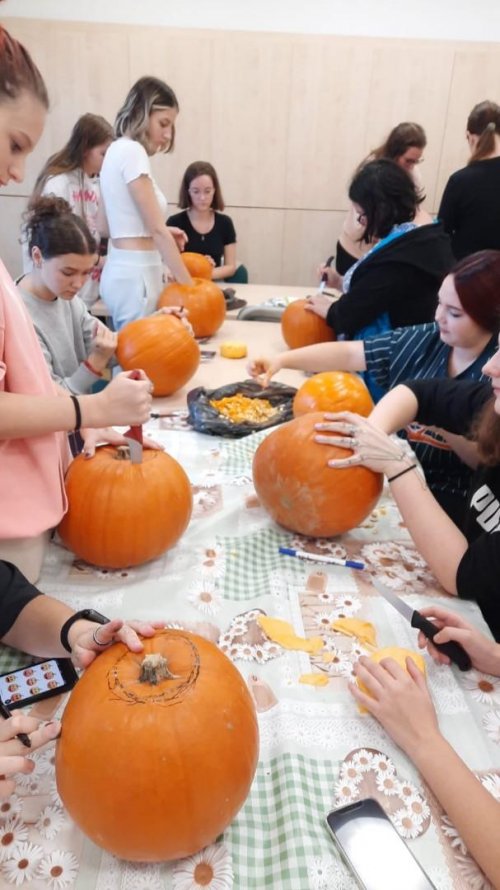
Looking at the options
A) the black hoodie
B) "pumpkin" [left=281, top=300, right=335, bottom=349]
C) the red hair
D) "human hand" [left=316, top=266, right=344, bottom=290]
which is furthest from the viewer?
"human hand" [left=316, top=266, right=344, bottom=290]

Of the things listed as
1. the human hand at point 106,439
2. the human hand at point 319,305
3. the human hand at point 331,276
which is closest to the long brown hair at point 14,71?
the human hand at point 106,439

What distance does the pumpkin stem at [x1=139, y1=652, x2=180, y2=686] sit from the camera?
2.10 feet

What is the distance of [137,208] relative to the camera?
2.35 meters

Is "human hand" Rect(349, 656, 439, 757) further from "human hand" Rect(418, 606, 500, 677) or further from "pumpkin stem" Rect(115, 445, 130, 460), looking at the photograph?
"pumpkin stem" Rect(115, 445, 130, 460)

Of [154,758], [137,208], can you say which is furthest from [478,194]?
[154,758]

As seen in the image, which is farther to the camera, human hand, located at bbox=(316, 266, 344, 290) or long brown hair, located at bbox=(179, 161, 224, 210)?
long brown hair, located at bbox=(179, 161, 224, 210)

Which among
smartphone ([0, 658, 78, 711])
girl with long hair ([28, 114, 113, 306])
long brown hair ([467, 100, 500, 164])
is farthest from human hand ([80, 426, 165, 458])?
long brown hair ([467, 100, 500, 164])

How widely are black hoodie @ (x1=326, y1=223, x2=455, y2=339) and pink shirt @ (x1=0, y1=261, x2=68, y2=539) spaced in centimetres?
130

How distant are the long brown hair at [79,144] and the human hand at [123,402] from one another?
2162mm

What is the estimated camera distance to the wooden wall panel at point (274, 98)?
13.7 feet

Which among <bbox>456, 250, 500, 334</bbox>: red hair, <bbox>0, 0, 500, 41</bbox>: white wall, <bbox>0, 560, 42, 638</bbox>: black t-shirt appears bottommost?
<bbox>0, 560, 42, 638</bbox>: black t-shirt

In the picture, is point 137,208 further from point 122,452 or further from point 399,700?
point 399,700

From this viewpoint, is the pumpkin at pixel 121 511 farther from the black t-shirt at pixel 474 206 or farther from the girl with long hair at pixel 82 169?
the black t-shirt at pixel 474 206

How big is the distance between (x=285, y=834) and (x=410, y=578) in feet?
1.83
